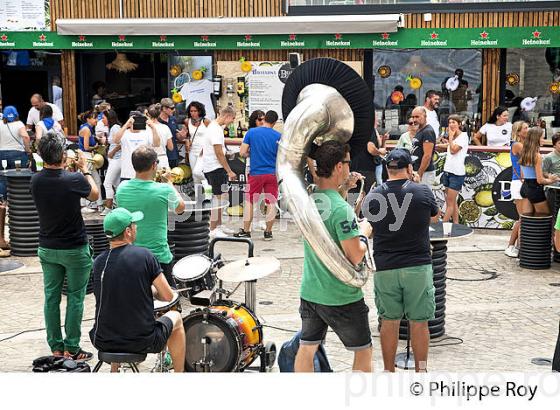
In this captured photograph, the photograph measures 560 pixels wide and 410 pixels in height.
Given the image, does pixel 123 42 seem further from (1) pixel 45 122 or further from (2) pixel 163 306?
(2) pixel 163 306

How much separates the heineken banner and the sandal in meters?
9.95

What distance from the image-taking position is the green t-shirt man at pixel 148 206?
7578 millimetres

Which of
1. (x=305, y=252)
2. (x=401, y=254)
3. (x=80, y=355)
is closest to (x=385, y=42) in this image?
(x=401, y=254)

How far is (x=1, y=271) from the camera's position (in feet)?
36.7

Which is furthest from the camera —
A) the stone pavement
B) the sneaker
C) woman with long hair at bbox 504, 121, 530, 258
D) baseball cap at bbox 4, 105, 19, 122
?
baseball cap at bbox 4, 105, 19, 122

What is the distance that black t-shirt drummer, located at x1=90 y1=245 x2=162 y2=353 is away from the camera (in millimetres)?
6168

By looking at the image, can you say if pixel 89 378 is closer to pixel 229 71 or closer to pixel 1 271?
pixel 1 271

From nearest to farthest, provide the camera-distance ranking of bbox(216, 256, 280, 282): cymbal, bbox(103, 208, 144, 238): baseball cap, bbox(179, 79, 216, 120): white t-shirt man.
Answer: bbox(103, 208, 144, 238): baseball cap, bbox(216, 256, 280, 282): cymbal, bbox(179, 79, 216, 120): white t-shirt man

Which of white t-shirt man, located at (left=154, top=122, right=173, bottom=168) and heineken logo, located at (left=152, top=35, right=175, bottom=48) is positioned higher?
heineken logo, located at (left=152, top=35, right=175, bottom=48)

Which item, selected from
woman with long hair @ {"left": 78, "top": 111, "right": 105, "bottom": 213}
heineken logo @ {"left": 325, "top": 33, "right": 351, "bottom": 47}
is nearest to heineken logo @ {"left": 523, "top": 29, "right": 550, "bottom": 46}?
heineken logo @ {"left": 325, "top": 33, "right": 351, "bottom": 47}

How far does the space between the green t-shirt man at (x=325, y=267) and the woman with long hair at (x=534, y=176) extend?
5635mm

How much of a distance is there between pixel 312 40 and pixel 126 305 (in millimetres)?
11268

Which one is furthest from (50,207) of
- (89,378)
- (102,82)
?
(102,82)

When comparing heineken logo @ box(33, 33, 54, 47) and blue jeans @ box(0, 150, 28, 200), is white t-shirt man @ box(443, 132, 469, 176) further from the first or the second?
heineken logo @ box(33, 33, 54, 47)
